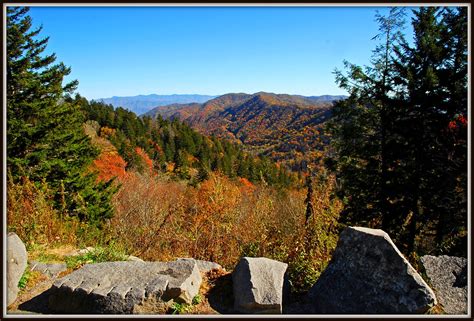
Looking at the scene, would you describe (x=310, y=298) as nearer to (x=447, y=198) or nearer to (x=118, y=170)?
(x=447, y=198)

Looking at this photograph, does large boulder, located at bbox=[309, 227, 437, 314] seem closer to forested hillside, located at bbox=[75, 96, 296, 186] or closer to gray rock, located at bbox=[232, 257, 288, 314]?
gray rock, located at bbox=[232, 257, 288, 314]

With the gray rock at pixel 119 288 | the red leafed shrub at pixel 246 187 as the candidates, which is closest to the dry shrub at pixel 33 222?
the gray rock at pixel 119 288

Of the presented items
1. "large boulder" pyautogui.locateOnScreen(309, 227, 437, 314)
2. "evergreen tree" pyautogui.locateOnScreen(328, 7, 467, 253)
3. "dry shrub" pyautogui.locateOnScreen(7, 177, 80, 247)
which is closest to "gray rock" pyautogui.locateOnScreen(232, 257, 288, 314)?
"large boulder" pyautogui.locateOnScreen(309, 227, 437, 314)

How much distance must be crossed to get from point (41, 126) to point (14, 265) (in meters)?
9.77

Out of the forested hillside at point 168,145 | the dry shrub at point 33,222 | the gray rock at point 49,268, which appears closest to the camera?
the gray rock at point 49,268

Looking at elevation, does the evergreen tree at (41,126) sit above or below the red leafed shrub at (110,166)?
above

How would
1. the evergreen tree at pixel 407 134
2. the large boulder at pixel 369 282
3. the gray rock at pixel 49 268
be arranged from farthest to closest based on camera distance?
the evergreen tree at pixel 407 134
the gray rock at pixel 49 268
the large boulder at pixel 369 282

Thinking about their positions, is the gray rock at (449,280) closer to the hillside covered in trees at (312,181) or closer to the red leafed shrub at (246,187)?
the hillside covered in trees at (312,181)

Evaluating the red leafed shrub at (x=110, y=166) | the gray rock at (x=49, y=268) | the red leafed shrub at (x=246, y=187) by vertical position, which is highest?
the gray rock at (x=49, y=268)

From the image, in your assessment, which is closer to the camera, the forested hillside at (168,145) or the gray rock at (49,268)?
the gray rock at (49,268)

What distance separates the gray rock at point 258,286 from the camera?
3.94 metres

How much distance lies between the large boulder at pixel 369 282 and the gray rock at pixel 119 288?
147cm

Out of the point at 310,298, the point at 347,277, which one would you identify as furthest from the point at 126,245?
the point at 347,277

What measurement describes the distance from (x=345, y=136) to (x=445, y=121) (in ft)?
11.4
